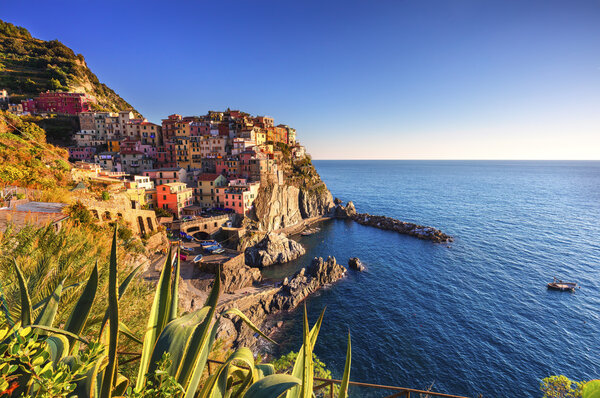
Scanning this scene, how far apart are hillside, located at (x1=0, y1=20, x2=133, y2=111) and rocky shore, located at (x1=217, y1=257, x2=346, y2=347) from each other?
67.1 metres

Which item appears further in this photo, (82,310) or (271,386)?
(82,310)

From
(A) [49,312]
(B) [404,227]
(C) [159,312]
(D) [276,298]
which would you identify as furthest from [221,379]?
(B) [404,227]

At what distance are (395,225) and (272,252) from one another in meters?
29.3

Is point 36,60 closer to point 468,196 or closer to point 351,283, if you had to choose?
point 351,283

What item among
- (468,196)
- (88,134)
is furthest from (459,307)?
(468,196)

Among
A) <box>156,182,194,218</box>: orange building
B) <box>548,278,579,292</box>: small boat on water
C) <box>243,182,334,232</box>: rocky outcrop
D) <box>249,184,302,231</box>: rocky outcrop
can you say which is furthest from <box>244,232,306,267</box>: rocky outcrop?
<box>548,278,579,292</box>: small boat on water

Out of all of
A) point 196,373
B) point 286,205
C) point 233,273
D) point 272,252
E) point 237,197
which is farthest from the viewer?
point 286,205

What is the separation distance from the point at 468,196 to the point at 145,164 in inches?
4099

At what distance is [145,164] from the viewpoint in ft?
158

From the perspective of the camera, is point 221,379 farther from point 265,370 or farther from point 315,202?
point 315,202

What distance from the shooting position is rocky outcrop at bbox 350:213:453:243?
147 feet

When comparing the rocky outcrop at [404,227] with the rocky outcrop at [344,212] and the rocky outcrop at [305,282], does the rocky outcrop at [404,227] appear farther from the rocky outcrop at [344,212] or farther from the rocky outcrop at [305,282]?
the rocky outcrop at [305,282]

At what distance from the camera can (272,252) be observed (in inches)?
1442

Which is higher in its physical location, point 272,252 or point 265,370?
point 265,370
